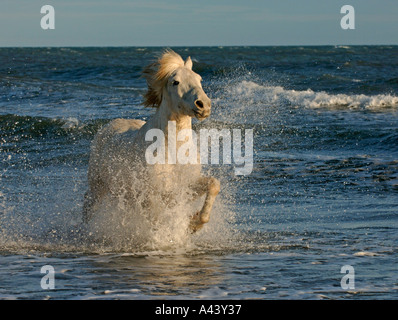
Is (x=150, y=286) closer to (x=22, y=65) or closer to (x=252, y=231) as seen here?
(x=252, y=231)

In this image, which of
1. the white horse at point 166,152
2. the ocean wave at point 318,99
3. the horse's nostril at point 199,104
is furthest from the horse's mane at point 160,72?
the ocean wave at point 318,99

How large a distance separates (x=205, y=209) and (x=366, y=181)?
4.03 m

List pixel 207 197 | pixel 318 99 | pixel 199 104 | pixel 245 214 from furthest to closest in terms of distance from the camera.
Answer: pixel 318 99
pixel 245 214
pixel 207 197
pixel 199 104

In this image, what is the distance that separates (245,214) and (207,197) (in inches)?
69.4

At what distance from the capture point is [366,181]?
9.73 metres

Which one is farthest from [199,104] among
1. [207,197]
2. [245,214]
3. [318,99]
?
[318,99]

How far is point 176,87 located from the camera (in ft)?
20.6

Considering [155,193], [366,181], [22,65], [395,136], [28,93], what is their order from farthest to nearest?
[22,65], [28,93], [395,136], [366,181], [155,193]

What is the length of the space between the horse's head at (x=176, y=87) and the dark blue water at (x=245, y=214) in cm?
37

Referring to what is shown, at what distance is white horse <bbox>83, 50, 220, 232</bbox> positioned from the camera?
6223 millimetres

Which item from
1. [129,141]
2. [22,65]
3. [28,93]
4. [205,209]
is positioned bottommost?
[205,209]

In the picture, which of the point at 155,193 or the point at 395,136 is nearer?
the point at 155,193

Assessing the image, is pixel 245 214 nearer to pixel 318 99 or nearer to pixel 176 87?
pixel 176 87
